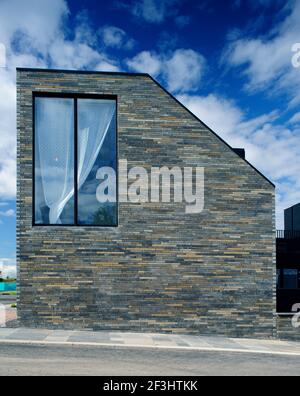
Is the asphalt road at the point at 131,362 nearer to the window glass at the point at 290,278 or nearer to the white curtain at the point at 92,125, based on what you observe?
the white curtain at the point at 92,125

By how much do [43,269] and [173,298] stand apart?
4.38 m

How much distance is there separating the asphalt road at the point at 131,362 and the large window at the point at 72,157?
14.5 feet

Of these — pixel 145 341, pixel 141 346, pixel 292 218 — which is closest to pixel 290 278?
pixel 292 218

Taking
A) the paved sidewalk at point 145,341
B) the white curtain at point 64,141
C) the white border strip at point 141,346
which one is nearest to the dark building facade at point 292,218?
the paved sidewalk at point 145,341

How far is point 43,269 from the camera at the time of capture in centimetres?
1226

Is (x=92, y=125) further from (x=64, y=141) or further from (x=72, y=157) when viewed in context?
(x=72, y=157)

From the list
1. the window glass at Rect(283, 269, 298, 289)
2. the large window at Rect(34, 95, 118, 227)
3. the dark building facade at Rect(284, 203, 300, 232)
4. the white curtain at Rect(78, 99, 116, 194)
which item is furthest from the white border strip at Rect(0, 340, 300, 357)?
the dark building facade at Rect(284, 203, 300, 232)

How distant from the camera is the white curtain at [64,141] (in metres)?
12.8

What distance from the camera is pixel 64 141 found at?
13.0 metres

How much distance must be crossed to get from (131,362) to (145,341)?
7.63 ft

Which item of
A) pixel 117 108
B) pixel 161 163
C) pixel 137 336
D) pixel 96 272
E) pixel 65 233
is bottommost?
pixel 137 336
